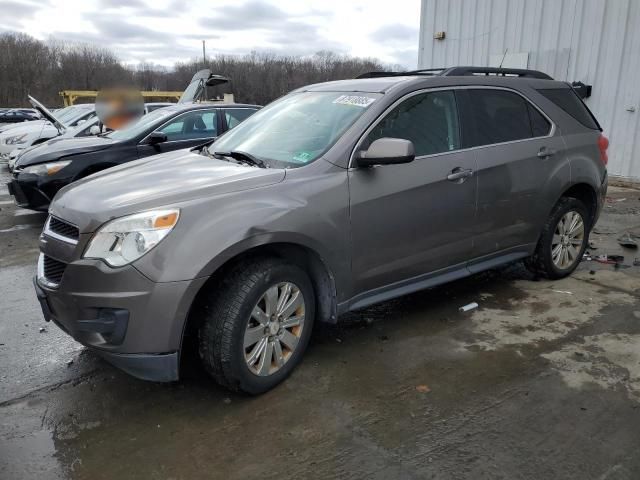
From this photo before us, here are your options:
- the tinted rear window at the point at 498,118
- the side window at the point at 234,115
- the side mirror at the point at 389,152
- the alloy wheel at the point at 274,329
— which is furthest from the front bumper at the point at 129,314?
the side window at the point at 234,115

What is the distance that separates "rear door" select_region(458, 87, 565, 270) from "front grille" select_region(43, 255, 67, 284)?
2812 millimetres

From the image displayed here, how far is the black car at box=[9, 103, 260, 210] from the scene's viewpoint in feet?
21.8

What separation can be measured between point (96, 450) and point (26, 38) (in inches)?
1828

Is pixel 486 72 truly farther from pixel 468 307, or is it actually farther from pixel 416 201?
pixel 468 307

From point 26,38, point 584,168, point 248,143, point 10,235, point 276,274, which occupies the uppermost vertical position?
point 26,38

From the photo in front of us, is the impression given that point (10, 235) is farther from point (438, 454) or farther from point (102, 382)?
point (438, 454)

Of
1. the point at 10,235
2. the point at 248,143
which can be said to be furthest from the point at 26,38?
the point at 248,143

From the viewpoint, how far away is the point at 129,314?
262 cm

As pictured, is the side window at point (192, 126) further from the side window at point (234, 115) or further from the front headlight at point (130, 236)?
the front headlight at point (130, 236)

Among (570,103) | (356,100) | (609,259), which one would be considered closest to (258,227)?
(356,100)

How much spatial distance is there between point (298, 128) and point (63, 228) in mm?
1637

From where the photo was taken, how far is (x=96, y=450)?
8.71 feet

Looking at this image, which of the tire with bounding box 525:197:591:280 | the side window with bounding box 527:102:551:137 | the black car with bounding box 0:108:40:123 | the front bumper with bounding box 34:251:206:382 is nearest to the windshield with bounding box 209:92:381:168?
the front bumper with bounding box 34:251:206:382

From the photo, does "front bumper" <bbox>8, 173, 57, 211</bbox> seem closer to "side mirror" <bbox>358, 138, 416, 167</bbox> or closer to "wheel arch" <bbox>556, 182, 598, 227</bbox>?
"side mirror" <bbox>358, 138, 416, 167</bbox>
